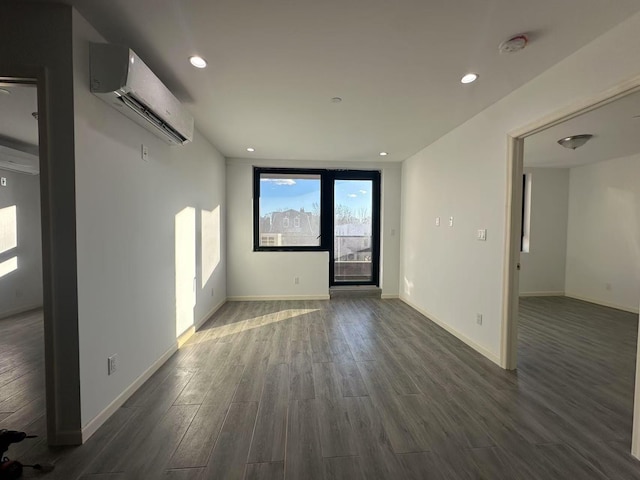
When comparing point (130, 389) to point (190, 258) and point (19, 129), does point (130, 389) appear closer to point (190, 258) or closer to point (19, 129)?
point (190, 258)

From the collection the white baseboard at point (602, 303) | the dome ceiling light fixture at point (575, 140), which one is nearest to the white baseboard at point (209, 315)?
the dome ceiling light fixture at point (575, 140)

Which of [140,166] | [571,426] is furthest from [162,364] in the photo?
[571,426]

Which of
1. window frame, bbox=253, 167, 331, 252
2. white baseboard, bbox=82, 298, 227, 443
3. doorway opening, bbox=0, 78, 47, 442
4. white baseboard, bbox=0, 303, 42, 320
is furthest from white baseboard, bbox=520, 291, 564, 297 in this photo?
white baseboard, bbox=0, 303, 42, 320

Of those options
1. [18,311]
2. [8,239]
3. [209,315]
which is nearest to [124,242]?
[209,315]

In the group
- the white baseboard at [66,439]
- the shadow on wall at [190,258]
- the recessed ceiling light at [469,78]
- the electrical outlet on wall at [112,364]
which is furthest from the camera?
the shadow on wall at [190,258]

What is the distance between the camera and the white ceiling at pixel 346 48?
4.96 ft

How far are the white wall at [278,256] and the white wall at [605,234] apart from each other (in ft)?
11.4

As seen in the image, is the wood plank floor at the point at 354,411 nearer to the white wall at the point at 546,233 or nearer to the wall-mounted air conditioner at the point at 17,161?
the wall-mounted air conditioner at the point at 17,161

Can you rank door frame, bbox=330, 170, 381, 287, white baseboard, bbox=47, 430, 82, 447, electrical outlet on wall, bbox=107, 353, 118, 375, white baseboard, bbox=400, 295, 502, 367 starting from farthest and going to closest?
door frame, bbox=330, 170, 381, 287, white baseboard, bbox=400, 295, 502, 367, electrical outlet on wall, bbox=107, 353, 118, 375, white baseboard, bbox=47, 430, 82, 447

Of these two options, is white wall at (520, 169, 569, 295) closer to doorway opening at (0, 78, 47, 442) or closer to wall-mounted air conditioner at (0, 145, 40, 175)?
doorway opening at (0, 78, 47, 442)

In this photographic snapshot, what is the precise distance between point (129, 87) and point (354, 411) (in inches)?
100

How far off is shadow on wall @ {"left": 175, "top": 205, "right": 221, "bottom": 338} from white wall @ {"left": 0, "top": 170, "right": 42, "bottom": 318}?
243 cm

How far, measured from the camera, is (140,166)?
2.16m

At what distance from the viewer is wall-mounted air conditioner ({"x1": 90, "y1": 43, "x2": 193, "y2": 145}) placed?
1610 millimetres
